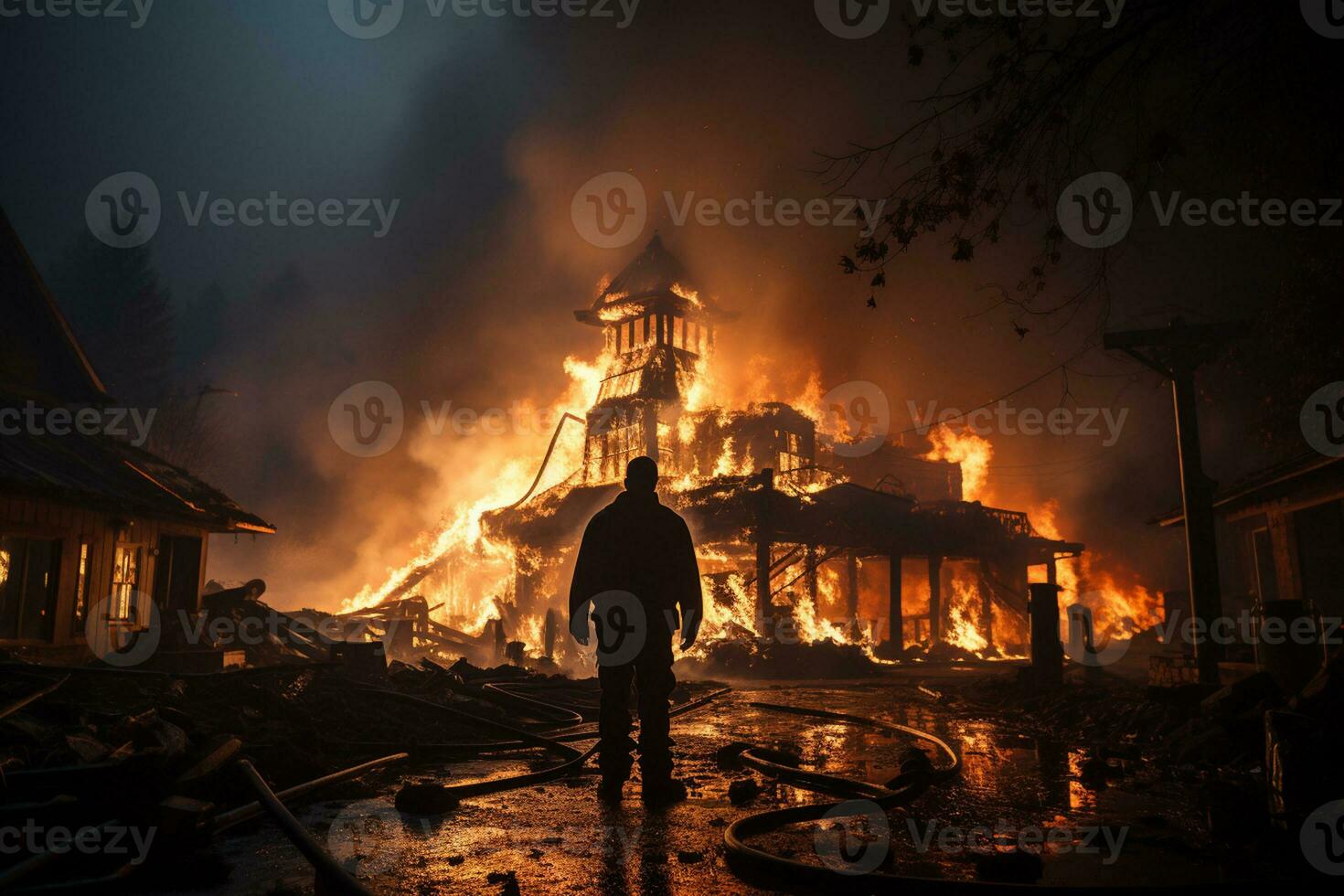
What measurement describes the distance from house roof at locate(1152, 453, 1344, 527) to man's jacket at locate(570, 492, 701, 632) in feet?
39.5

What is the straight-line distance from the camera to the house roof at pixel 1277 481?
14.1 m

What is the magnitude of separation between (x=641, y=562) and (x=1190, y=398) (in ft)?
37.0

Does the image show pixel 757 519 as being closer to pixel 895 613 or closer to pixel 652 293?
pixel 895 613

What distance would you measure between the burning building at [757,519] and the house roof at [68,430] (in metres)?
15.4

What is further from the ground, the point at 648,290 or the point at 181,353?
the point at 181,353

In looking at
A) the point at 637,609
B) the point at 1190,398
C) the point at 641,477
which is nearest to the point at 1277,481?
the point at 1190,398

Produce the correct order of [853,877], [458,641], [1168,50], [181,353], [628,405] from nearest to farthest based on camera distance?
[853,877] < [1168,50] < [458,641] < [628,405] < [181,353]

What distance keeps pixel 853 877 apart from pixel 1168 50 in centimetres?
654

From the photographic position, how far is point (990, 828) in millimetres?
5039

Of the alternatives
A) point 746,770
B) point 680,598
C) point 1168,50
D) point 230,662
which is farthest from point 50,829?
point 230,662

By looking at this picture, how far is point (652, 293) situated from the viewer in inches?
1671

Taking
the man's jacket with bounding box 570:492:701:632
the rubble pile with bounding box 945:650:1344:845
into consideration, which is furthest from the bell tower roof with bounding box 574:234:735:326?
the man's jacket with bounding box 570:492:701:632

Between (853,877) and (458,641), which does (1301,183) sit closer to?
(853,877)

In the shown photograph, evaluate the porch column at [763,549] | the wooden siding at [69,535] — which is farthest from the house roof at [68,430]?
the porch column at [763,549]
